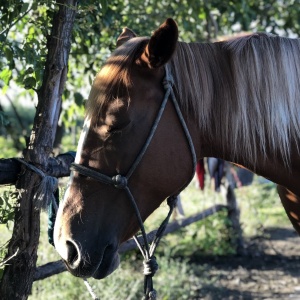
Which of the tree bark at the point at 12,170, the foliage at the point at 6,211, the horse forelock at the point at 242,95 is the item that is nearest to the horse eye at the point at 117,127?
the horse forelock at the point at 242,95

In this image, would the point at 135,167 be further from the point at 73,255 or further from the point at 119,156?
the point at 73,255

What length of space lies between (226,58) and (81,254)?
975 mm

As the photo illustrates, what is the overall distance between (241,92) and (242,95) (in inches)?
0.5

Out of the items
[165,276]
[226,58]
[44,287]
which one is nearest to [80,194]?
[226,58]

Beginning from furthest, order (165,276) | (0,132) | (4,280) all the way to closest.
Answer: (0,132) < (165,276) < (4,280)

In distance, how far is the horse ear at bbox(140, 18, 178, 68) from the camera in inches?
75.8

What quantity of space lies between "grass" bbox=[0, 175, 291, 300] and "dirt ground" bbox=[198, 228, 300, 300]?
0.18 metres

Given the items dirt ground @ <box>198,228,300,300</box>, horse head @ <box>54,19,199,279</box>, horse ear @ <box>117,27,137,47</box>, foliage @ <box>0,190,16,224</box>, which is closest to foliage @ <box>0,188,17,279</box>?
foliage @ <box>0,190,16,224</box>

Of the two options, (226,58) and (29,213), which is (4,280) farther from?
(226,58)

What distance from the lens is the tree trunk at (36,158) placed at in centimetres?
237

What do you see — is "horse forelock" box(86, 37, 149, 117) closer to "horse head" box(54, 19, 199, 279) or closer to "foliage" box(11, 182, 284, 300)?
"horse head" box(54, 19, 199, 279)

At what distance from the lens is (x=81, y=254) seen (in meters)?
1.95

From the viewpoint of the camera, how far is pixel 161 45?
1979 mm

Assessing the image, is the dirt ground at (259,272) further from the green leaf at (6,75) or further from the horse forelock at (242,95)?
the horse forelock at (242,95)
